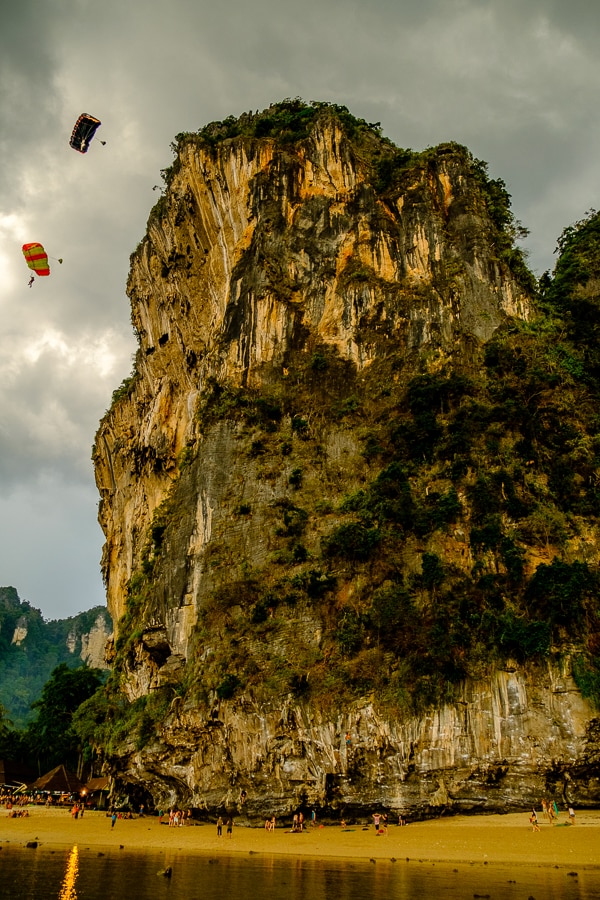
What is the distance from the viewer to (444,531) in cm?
2880

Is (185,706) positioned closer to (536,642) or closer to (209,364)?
(536,642)

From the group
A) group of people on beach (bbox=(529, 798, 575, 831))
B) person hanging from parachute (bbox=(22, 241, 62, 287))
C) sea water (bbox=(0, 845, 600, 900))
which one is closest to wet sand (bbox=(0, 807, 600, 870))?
group of people on beach (bbox=(529, 798, 575, 831))

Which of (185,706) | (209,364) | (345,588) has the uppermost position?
(209,364)

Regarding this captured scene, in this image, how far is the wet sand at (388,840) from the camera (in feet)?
57.0

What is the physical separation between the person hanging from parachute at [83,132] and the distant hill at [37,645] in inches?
4240

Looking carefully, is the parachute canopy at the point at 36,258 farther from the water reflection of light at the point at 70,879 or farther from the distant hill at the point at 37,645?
the distant hill at the point at 37,645

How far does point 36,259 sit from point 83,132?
6.99 meters

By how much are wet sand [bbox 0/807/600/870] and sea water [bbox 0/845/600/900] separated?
959mm

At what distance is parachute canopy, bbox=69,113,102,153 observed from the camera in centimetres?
2538

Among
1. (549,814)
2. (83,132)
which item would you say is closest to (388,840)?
(549,814)

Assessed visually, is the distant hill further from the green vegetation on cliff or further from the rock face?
the green vegetation on cliff

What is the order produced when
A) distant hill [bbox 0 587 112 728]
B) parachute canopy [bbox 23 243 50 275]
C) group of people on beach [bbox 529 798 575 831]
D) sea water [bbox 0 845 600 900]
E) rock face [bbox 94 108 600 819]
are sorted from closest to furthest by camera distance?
sea water [bbox 0 845 600 900] < group of people on beach [bbox 529 798 575 831] < rock face [bbox 94 108 600 819] < parachute canopy [bbox 23 243 50 275] < distant hill [bbox 0 587 112 728]

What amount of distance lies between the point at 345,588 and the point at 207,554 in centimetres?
714

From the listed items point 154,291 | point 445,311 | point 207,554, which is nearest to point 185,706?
point 207,554
